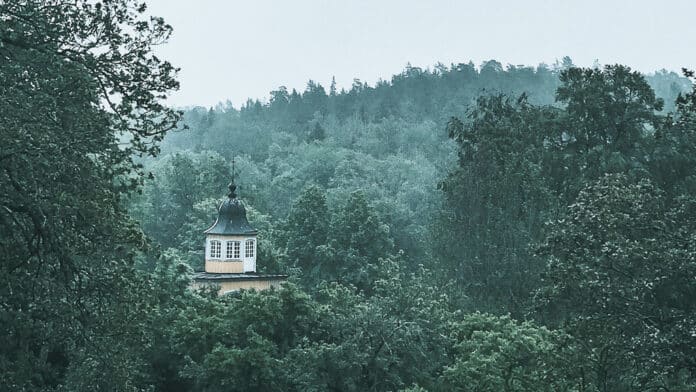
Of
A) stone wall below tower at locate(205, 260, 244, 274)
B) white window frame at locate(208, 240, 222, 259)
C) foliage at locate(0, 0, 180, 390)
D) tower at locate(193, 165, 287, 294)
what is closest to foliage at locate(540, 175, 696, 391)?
foliage at locate(0, 0, 180, 390)

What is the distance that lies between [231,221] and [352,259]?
740cm

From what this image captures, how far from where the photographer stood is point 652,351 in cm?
1472

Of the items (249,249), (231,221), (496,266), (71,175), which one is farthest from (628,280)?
(231,221)

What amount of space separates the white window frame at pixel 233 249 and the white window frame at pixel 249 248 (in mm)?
281

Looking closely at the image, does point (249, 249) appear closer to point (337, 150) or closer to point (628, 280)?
point (628, 280)

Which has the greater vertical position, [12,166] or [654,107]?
[654,107]

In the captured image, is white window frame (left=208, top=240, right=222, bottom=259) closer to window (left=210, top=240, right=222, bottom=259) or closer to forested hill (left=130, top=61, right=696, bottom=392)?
window (left=210, top=240, right=222, bottom=259)

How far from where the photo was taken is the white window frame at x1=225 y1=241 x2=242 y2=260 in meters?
35.9

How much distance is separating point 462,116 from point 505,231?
82.9 meters

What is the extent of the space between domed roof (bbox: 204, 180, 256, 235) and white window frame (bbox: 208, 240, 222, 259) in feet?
1.64

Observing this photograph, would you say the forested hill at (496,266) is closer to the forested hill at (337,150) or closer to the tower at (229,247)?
the forested hill at (337,150)

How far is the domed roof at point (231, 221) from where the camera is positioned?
36031 mm

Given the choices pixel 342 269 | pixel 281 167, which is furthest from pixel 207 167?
pixel 342 269

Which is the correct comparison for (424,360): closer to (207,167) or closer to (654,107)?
(654,107)
